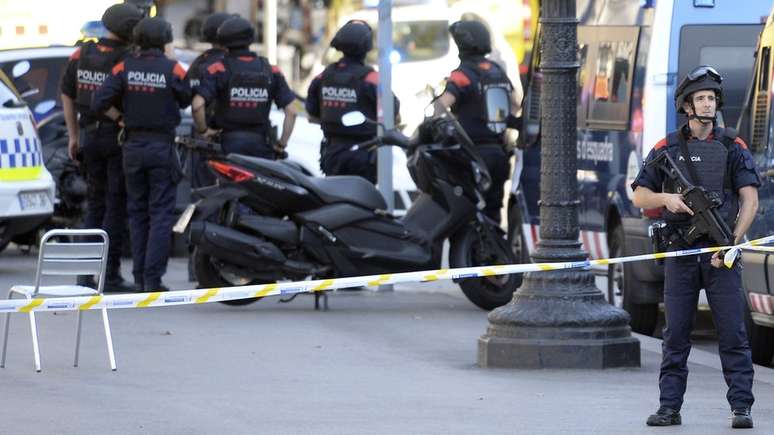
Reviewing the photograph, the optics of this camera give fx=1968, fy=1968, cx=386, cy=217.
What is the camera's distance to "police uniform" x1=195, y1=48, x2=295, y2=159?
13.5m

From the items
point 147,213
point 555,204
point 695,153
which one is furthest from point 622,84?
point 695,153

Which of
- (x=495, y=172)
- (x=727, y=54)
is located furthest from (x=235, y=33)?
(x=727, y=54)

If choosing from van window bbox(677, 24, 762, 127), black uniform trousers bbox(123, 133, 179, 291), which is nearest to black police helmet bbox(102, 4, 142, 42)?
black uniform trousers bbox(123, 133, 179, 291)

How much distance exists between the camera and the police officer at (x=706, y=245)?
26.4 feet

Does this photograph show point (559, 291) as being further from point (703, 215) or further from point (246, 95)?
point (246, 95)

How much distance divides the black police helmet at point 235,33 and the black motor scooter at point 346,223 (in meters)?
1.14

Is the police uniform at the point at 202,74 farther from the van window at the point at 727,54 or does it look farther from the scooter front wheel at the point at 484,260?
the van window at the point at 727,54

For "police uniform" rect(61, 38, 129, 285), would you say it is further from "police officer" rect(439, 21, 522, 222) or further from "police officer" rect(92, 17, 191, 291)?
"police officer" rect(439, 21, 522, 222)

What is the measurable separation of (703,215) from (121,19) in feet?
21.8

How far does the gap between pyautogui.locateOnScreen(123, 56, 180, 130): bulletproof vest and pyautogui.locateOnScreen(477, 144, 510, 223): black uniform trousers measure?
219 cm

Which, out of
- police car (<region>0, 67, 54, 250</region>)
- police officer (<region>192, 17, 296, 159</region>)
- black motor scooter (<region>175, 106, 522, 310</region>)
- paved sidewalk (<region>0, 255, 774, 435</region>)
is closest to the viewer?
paved sidewalk (<region>0, 255, 774, 435</region>)

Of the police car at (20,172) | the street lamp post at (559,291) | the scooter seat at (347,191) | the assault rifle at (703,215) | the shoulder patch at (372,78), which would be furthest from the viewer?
the police car at (20,172)

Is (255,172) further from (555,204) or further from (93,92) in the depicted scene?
(555,204)

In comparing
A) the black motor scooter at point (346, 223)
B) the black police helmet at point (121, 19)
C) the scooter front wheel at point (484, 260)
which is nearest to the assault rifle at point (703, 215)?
the black motor scooter at point (346, 223)
